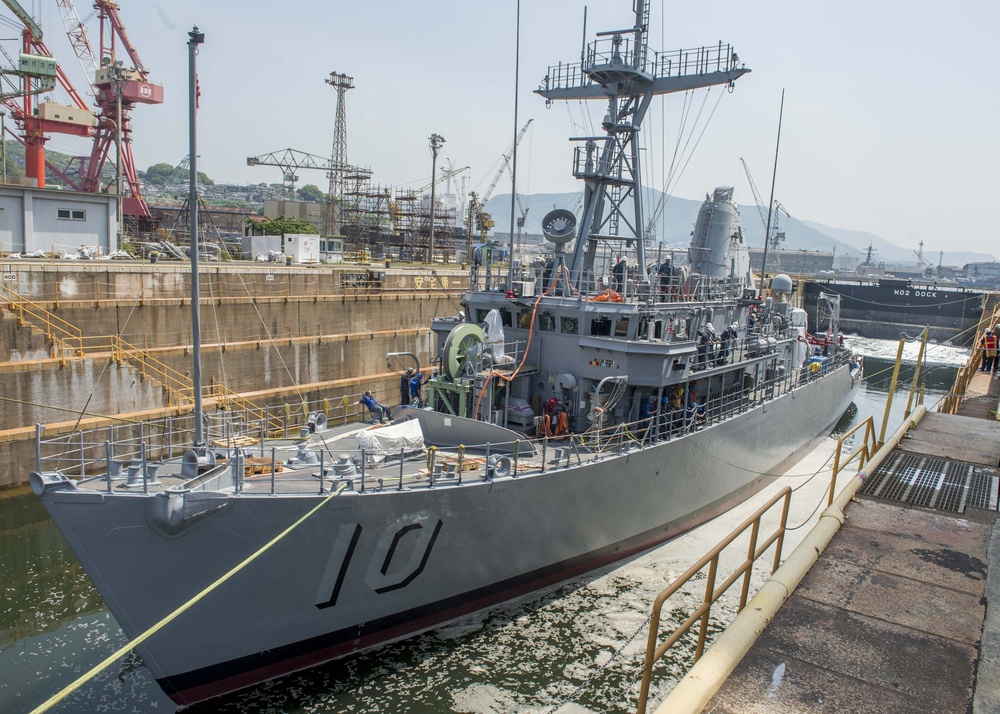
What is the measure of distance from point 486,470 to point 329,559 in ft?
9.33

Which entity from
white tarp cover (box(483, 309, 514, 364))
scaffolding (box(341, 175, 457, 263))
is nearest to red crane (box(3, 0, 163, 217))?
scaffolding (box(341, 175, 457, 263))

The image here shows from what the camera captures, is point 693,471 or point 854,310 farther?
point 854,310

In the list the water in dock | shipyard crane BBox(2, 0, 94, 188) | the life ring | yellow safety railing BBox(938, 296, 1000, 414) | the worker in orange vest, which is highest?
shipyard crane BBox(2, 0, 94, 188)

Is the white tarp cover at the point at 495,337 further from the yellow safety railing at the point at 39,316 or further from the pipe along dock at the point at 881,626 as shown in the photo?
the yellow safety railing at the point at 39,316

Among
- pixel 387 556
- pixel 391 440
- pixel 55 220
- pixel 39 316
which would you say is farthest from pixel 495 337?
pixel 55 220

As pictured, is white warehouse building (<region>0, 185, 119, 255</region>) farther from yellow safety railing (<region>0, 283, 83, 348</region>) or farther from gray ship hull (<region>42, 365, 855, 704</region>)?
gray ship hull (<region>42, 365, 855, 704</region>)

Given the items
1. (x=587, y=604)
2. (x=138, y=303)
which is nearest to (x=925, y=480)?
(x=587, y=604)

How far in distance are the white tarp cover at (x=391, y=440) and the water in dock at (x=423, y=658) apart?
3180mm

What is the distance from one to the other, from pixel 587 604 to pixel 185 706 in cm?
699

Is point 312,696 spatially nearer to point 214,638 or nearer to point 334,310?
point 214,638

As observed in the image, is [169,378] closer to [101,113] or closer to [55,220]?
[55,220]

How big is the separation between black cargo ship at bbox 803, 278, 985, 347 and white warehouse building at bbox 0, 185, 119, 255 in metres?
49.6

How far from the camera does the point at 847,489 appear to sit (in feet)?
27.9

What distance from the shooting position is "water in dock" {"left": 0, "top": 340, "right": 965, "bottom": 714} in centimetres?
1002
